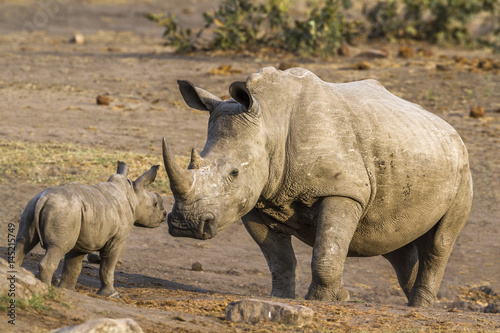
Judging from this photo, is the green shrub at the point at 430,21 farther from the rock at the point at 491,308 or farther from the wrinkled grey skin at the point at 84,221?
the wrinkled grey skin at the point at 84,221

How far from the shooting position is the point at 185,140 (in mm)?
11891

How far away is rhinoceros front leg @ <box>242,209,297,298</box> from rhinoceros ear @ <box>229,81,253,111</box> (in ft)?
3.60

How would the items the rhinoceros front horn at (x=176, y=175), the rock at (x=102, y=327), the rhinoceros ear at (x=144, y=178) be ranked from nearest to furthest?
the rock at (x=102, y=327) → the rhinoceros front horn at (x=176, y=175) → the rhinoceros ear at (x=144, y=178)

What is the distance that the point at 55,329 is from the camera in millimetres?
4070

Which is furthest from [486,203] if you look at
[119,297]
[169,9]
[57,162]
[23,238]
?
[169,9]

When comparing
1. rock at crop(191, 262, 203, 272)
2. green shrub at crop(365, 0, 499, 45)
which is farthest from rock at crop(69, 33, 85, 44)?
rock at crop(191, 262, 203, 272)

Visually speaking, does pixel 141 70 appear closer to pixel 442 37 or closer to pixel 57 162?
pixel 57 162

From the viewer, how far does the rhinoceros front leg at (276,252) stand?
6.65 metres

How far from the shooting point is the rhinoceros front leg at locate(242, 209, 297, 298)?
6.65 m

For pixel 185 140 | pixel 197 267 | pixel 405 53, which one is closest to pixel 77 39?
pixel 405 53

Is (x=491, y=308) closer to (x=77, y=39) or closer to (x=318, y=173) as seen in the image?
(x=318, y=173)

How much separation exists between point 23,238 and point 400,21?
52.2 feet

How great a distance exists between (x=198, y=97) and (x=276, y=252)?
4.62 ft

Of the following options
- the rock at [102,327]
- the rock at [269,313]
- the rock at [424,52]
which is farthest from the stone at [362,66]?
the rock at [102,327]
